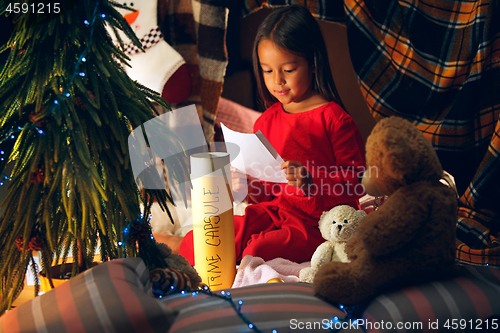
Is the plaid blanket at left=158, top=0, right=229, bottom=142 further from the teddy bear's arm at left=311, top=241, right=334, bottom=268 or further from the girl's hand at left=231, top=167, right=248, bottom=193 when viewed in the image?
the teddy bear's arm at left=311, top=241, right=334, bottom=268

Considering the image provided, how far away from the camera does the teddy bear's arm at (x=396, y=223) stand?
0.37 meters

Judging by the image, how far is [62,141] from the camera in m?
0.45

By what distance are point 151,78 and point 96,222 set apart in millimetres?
554

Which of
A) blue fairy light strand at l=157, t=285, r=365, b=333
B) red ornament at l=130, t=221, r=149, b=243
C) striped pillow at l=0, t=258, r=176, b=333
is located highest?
red ornament at l=130, t=221, r=149, b=243

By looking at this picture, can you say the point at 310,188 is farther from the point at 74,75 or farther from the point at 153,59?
the point at 153,59

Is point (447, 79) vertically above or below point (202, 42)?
below

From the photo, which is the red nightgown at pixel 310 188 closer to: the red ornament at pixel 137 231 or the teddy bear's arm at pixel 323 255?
the teddy bear's arm at pixel 323 255

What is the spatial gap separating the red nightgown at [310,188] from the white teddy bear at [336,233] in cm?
12

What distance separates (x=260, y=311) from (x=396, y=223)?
172 mm

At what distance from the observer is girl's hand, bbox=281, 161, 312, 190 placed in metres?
0.66

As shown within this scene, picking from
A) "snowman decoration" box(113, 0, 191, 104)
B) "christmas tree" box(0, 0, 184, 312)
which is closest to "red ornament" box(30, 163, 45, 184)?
"christmas tree" box(0, 0, 184, 312)

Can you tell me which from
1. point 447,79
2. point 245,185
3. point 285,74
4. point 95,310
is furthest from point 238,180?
point 447,79

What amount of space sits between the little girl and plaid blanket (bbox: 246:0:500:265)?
0.27 feet

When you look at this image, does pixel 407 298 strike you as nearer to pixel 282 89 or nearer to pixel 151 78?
pixel 282 89
